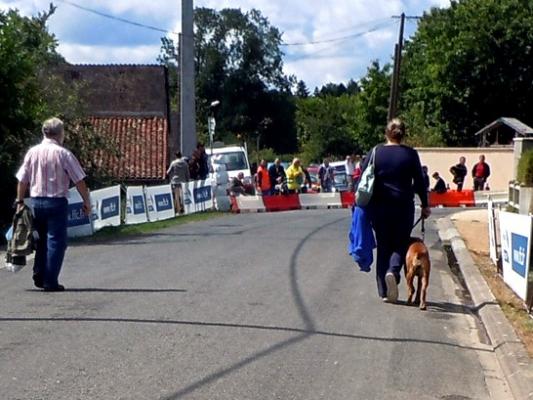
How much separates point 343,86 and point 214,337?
547ft

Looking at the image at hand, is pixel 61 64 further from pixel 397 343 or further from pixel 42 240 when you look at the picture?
pixel 397 343

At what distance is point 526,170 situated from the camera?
67.9 ft

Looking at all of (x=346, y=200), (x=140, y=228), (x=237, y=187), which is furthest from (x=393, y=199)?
(x=346, y=200)

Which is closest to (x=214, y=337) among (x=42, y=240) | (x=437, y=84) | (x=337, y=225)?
(x=42, y=240)

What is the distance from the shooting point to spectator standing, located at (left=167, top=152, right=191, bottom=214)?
27.7 metres

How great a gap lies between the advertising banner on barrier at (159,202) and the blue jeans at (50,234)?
14.3 m

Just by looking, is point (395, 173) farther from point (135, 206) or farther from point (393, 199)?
point (135, 206)

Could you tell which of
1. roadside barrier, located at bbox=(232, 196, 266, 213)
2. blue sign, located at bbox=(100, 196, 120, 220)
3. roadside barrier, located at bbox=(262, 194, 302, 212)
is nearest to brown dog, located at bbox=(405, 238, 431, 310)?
blue sign, located at bbox=(100, 196, 120, 220)

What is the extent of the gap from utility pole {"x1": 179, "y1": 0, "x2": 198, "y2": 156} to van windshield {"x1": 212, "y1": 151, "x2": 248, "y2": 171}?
18.9ft

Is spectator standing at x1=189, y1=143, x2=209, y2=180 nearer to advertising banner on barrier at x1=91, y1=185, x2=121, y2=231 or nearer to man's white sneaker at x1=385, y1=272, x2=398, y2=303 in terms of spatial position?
advertising banner on barrier at x1=91, y1=185, x2=121, y2=231

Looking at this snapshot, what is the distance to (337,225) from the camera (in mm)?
22422

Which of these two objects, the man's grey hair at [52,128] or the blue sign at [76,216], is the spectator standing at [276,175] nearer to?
the blue sign at [76,216]

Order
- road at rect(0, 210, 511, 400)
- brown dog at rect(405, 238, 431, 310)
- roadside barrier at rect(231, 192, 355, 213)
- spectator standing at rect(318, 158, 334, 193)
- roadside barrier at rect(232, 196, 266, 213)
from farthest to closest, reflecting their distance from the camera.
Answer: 1. spectator standing at rect(318, 158, 334, 193)
2. roadside barrier at rect(231, 192, 355, 213)
3. roadside barrier at rect(232, 196, 266, 213)
4. brown dog at rect(405, 238, 431, 310)
5. road at rect(0, 210, 511, 400)

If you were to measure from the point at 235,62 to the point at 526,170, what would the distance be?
214 ft
